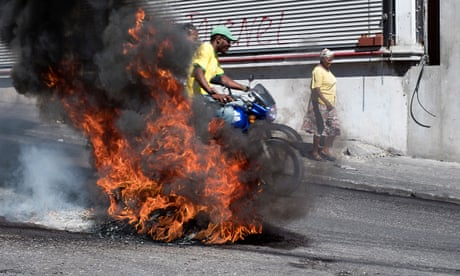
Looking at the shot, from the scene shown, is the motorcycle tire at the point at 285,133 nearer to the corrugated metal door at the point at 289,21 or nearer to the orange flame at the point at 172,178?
the orange flame at the point at 172,178

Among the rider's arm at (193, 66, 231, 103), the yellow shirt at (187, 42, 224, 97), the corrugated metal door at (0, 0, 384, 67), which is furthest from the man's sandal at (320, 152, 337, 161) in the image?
the rider's arm at (193, 66, 231, 103)

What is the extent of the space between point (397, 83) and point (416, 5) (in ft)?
4.48

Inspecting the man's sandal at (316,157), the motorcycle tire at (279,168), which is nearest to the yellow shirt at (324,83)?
the man's sandal at (316,157)

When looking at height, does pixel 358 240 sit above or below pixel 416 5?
below

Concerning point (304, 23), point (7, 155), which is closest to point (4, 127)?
point (7, 155)

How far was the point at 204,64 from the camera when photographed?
7.48 meters

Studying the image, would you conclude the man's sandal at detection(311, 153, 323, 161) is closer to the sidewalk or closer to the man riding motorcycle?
the sidewalk

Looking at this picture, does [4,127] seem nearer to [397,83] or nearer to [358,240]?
[397,83]

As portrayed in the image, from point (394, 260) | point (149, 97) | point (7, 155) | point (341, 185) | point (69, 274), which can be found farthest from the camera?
point (7, 155)

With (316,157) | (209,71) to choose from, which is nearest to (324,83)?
(316,157)

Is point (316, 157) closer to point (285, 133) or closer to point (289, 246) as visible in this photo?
point (285, 133)

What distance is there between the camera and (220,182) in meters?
6.40

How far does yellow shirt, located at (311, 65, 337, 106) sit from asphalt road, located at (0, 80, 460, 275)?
3532mm

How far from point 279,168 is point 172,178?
1.31 meters
